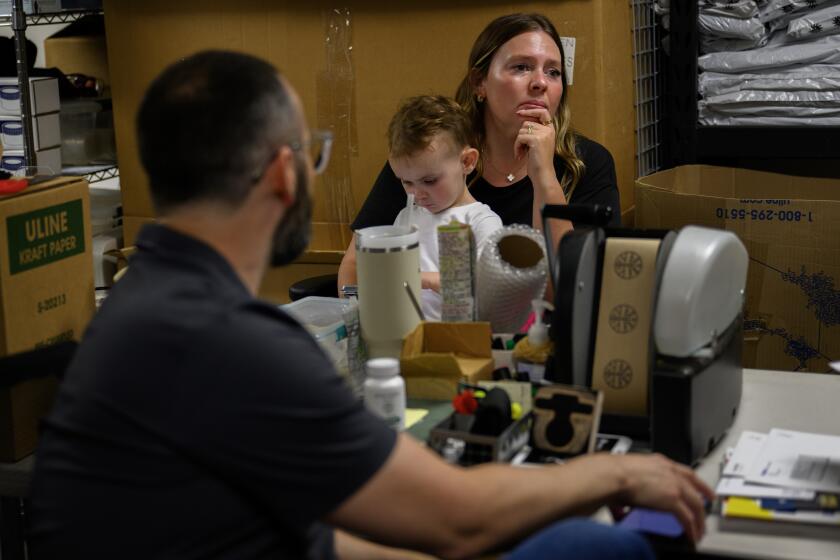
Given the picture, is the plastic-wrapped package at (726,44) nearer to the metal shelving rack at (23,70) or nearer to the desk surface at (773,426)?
the desk surface at (773,426)

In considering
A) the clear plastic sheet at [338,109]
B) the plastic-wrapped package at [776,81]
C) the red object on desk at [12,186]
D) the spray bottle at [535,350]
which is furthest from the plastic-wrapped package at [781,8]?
the red object on desk at [12,186]

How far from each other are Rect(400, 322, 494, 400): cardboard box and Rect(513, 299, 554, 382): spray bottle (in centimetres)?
5

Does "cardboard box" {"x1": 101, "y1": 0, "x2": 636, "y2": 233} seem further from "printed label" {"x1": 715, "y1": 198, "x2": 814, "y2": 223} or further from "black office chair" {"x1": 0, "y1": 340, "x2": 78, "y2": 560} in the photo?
"black office chair" {"x1": 0, "y1": 340, "x2": 78, "y2": 560}

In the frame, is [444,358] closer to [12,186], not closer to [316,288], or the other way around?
[12,186]

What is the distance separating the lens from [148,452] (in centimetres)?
110

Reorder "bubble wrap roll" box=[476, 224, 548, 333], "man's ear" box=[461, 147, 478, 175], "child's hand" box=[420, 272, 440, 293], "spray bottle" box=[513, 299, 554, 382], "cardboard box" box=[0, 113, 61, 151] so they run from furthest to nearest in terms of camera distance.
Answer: "cardboard box" box=[0, 113, 61, 151]
"man's ear" box=[461, 147, 478, 175]
"child's hand" box=[420, 272, 440, 293]
"bubble wrap roll" box=[476, 224, 548, 333]
"spray bottle" box=[513, 299, 554, 382]

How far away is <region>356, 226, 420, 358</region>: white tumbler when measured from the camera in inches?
72.7

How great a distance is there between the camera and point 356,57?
3.04 metres

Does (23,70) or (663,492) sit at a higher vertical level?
(23,70)

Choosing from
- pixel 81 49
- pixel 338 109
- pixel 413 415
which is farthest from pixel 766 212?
pixel 81 49

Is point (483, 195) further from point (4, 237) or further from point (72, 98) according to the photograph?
point (72, 98)

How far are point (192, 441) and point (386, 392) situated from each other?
0.50m

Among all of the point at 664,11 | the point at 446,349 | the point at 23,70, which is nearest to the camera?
the point at 446,349

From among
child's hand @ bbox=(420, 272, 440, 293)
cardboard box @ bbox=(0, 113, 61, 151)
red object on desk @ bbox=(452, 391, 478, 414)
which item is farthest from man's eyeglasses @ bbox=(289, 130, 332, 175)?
cardboard box @ bbox=(0, 113, 61, 151)
